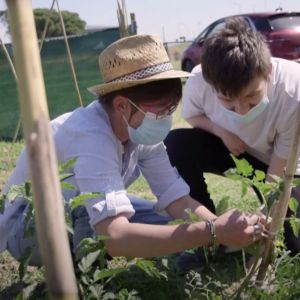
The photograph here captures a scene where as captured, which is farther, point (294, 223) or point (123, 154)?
point (123, 154)

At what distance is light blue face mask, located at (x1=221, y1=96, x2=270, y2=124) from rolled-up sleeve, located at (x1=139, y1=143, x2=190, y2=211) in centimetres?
28

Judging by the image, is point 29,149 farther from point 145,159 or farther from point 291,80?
point 291,80

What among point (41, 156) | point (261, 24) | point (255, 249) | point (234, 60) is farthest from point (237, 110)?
point (261, 24)

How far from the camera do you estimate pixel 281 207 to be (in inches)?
50.3

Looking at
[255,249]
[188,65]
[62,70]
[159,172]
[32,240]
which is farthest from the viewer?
[188,65]

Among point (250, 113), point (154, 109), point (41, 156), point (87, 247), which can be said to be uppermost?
point (41, 156)

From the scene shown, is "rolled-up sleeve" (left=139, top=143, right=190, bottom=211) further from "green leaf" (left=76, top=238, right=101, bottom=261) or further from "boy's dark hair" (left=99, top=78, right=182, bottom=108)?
"green leaf" (left=76, top=238, right=101, bottom=261)

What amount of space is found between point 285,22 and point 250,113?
19.4 feet

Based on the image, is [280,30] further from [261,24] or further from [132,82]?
[132,82]

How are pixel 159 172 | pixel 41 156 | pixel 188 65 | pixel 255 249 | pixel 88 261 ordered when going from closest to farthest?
1. pixel 41 156
2. pixel 88 261
3. pixel 255 249
4. pixel 159 172
5. pixel 188 65

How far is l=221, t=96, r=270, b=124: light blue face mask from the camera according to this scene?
1798 millimetres

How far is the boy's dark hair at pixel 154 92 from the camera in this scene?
56.4 inches

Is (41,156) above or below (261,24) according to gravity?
above

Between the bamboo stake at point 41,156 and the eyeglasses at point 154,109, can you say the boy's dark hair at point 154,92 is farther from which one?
the bamboo stake at point 41,156
